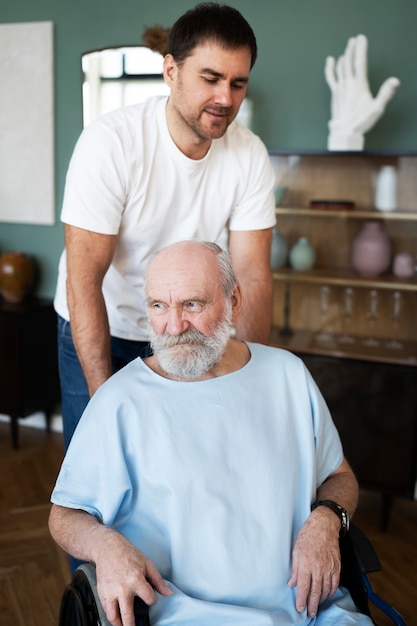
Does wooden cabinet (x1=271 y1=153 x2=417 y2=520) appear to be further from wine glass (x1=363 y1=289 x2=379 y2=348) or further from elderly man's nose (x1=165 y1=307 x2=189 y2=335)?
elderly man's nose (x1=165 y1=307 x2=189 y2=335)

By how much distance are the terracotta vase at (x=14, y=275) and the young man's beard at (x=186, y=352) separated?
2.51m

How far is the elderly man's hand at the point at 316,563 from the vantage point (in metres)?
1.34

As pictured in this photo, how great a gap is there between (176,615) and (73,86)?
307 cm

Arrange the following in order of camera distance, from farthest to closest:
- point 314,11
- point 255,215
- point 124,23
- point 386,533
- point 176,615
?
1. point 124,23
2. point 314,11
3. point 386,533
4. point 255,215
5. point 176,615

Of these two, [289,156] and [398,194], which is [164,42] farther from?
[398,194]

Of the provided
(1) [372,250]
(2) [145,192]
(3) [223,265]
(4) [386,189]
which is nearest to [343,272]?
(1) [372,250]

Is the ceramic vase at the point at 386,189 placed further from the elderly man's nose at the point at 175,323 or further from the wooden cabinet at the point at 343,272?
the elderly man's nose at the point at 175,323

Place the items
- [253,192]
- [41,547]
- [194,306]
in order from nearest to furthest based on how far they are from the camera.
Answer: [194,306]
[253,192]
[41,547]

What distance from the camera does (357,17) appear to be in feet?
10.2

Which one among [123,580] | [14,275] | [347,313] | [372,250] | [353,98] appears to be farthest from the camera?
[14,275]

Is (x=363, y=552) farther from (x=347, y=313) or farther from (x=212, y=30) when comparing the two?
(x=347, y=313)

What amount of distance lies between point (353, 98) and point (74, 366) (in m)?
1.89

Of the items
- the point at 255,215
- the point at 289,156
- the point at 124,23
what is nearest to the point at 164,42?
the point at 255,215

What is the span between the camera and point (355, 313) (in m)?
3.23
